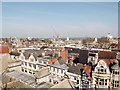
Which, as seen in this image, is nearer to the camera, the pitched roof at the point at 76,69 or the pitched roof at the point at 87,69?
the pitched roof at the point at 87,69

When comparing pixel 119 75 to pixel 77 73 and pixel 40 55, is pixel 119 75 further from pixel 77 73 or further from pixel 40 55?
pixel 40 55

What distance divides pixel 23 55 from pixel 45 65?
1.67 metres

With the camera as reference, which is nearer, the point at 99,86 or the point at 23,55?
the point at 99,86

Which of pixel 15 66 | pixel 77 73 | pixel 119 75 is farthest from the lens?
pixel 15 66

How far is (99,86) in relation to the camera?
4.62m

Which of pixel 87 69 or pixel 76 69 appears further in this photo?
pixel 76 69

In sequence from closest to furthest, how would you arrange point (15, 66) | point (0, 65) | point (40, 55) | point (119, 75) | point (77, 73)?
1. point (119, 75)
2. point (77, 73)
3. point (0, 65)
4. point (15, 66)
5. point (40, 55)

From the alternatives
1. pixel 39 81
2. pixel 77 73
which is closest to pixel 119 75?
pixel 77 73

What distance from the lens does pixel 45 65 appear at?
22.5ft

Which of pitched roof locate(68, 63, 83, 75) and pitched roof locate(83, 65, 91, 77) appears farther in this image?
pitched roof locate(68, 63, 83, 75)

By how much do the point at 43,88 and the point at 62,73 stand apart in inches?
57.0

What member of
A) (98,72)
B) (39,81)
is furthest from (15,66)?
(98,72)

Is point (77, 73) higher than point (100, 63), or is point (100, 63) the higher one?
point (100, 63)

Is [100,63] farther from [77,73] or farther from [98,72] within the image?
[77,73]
